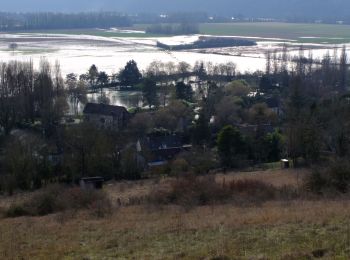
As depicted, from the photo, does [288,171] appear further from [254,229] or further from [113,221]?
[254,229]

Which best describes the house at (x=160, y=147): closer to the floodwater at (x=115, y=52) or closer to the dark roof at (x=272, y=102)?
the dark roof at (x=272, y=102)

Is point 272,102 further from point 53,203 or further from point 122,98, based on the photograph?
point 53,203

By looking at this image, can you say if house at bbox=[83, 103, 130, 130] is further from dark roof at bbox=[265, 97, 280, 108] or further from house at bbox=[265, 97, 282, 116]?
dark roof at bbox=[265, 97, 280, 108]

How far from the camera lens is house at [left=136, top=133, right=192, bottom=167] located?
19.0 meters

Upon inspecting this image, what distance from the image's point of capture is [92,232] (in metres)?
8.37

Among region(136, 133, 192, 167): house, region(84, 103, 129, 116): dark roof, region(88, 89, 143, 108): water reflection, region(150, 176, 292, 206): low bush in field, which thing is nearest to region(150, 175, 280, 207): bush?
region(150, 176, 292, 206): low bush in field

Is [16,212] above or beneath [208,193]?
beneath

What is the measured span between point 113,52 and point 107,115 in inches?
1126

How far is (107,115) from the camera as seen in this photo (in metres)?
24.6

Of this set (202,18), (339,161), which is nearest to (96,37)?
(202,18)

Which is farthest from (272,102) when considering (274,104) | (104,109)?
(104,109)

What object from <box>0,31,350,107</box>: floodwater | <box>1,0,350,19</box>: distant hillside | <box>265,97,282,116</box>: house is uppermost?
<box>1,0,350,19</box>: distant hillside

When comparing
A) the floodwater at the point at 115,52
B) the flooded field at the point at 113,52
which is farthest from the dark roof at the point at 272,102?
the flooded field at the point at 113,52

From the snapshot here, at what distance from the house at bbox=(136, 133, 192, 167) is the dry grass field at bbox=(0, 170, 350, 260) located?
8.15 metres
